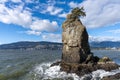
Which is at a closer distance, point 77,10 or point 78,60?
point 78,60

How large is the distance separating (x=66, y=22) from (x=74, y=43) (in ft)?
25.2

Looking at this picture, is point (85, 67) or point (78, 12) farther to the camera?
point (78, 12)

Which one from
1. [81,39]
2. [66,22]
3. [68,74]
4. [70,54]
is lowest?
[68,74]

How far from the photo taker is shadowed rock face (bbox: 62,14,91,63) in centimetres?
5517

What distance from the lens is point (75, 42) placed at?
185 feet

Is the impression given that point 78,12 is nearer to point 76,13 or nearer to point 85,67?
point 76,13

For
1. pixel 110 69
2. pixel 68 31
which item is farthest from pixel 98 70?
pixel 68 31

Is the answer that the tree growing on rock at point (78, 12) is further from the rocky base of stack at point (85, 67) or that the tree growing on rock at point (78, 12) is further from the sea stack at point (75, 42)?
the rocky base of stack at point (85, 67)

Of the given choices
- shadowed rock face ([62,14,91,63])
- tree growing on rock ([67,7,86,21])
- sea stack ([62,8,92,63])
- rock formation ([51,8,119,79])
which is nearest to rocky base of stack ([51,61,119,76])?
rock formation ([51,8,119,79])


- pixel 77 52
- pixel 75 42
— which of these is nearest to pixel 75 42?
pixel 75 42

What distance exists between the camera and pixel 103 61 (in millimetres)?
53812

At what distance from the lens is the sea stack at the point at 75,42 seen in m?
55.2

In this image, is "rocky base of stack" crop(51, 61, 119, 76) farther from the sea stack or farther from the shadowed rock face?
the shadowed rock face

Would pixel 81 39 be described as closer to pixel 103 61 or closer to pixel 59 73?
pixel 103 61
